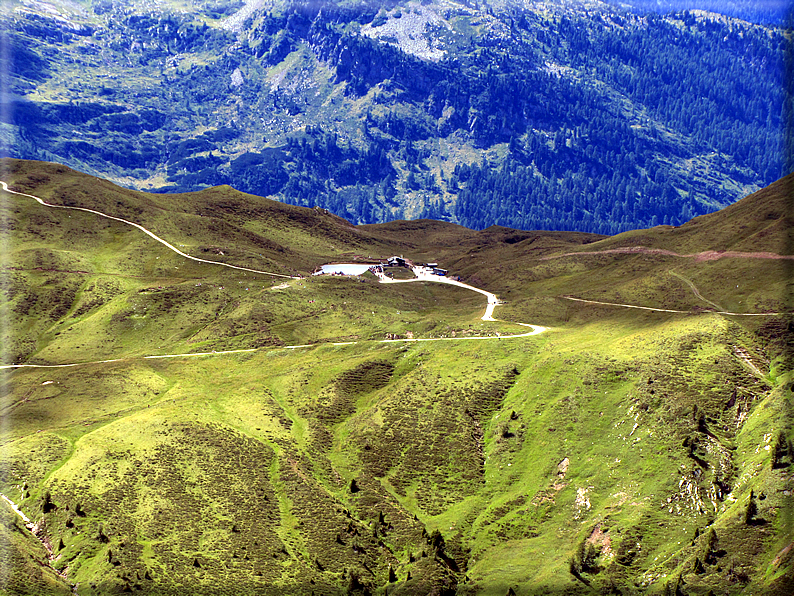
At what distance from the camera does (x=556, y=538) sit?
82.4 meters

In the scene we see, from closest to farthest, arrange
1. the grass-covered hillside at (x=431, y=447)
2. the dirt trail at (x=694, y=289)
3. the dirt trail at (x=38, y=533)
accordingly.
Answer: the grass-covered hillside at (x=431, y=447), the dirt trail at (x=38, y=533), the dirt trail at (x=694, y=289)

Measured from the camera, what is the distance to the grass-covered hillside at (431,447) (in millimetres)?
76500

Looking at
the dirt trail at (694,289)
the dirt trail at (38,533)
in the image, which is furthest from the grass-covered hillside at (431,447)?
the dirt trail at (694,289)

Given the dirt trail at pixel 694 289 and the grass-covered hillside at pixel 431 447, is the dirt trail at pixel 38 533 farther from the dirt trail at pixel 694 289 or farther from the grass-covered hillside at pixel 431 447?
the dirt trail at pixel 694 289

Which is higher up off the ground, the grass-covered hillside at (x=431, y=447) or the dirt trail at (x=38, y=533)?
the grass-covered hillside at (x=431, y=447)

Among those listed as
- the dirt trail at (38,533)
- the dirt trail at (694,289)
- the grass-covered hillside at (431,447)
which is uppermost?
the dirt trail at (694,289)

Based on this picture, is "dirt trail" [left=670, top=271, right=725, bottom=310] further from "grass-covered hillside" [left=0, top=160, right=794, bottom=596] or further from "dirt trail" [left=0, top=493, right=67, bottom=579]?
"dirt trail" [left=0, top=493, right=67, bottom=579]

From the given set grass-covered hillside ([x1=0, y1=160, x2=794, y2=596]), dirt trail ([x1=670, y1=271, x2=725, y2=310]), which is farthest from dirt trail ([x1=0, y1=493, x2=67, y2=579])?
dirt trail ([x1=670, y1=271, x2=725, y2=310])

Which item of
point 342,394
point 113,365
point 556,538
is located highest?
point 556,538

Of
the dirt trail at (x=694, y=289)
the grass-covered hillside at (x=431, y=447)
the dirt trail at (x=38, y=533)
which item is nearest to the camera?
the grass-covered hillside at (x=431, y=447)

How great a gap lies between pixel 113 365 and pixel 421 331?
6436cm

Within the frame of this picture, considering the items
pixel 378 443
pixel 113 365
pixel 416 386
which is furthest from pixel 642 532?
pixel 113 365

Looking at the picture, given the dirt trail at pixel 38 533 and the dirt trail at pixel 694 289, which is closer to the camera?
the dirt trail at pixel 38 533

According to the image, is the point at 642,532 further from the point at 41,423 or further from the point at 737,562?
the point at 41,423
